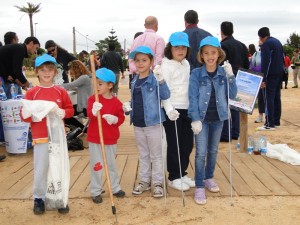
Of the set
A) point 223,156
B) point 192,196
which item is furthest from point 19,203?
point 223,156

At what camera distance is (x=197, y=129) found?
12.3ft

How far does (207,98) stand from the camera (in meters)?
3.82

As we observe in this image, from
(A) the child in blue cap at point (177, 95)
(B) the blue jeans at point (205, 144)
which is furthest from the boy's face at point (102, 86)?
(B) the blue jeans at point (205, 144)

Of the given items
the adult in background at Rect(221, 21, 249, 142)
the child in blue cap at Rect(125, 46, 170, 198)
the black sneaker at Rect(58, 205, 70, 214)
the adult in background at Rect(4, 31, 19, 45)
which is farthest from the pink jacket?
the adult in background at Rect(4, 31, 19, 45)

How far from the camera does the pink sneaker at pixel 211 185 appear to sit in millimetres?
4152

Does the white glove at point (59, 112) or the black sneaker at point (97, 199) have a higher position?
the white glove at point (59, 112)

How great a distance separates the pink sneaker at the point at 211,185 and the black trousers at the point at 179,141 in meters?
0.32

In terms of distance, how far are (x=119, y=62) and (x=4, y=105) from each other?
5.42 m

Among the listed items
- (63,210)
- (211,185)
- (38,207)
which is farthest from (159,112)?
(38,207)

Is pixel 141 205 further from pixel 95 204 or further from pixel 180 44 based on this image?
pixel 180 44

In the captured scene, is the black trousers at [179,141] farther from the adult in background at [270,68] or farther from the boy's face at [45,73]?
the adult in background at [270,68]

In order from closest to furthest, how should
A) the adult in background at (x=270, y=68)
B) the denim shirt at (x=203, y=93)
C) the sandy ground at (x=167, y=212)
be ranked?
the sandy ground at (x=167, y=212), the denim shirt at (x=203, y=93), the adult in background at (x=270, y=68)

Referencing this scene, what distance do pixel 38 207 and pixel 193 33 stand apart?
3.42 m

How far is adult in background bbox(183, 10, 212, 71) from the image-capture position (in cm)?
563
